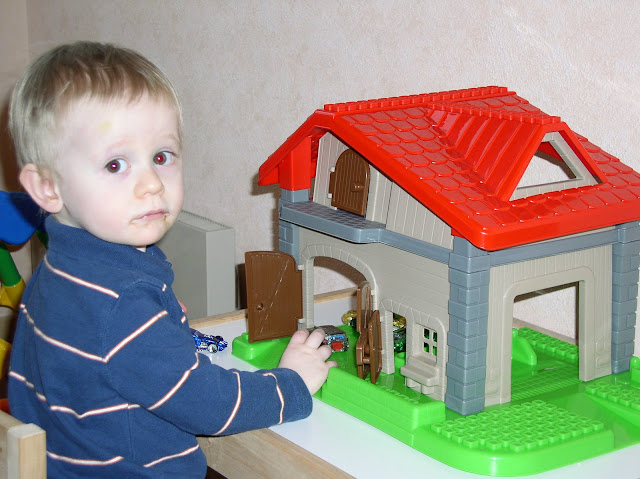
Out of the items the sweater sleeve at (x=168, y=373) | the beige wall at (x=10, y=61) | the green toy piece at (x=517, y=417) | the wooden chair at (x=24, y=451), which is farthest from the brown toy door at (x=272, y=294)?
the beige wall at (x=10, y=61)

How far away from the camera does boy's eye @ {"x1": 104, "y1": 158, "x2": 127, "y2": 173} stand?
2.22ft

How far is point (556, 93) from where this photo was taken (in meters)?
1.00

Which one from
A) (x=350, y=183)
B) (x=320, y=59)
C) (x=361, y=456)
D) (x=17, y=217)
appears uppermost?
(x=320, y=59)

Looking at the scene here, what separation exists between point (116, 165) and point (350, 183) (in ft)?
0.96

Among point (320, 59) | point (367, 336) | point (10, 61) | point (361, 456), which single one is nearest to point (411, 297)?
point (367, 336)

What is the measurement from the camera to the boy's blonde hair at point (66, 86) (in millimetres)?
664

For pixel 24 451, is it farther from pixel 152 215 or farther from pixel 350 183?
pixel 350 183

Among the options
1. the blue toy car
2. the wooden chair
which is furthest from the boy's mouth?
the blue toy car

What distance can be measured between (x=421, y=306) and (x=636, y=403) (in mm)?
225

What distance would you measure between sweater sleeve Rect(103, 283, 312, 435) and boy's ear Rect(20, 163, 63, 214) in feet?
0.33

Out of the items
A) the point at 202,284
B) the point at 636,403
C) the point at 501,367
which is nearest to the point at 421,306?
the point at 501,367

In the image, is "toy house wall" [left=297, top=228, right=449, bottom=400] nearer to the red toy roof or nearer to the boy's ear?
the red toy roof

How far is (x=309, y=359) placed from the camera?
0.83 m

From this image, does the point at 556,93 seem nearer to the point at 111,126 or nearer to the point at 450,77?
the point at 450,77
